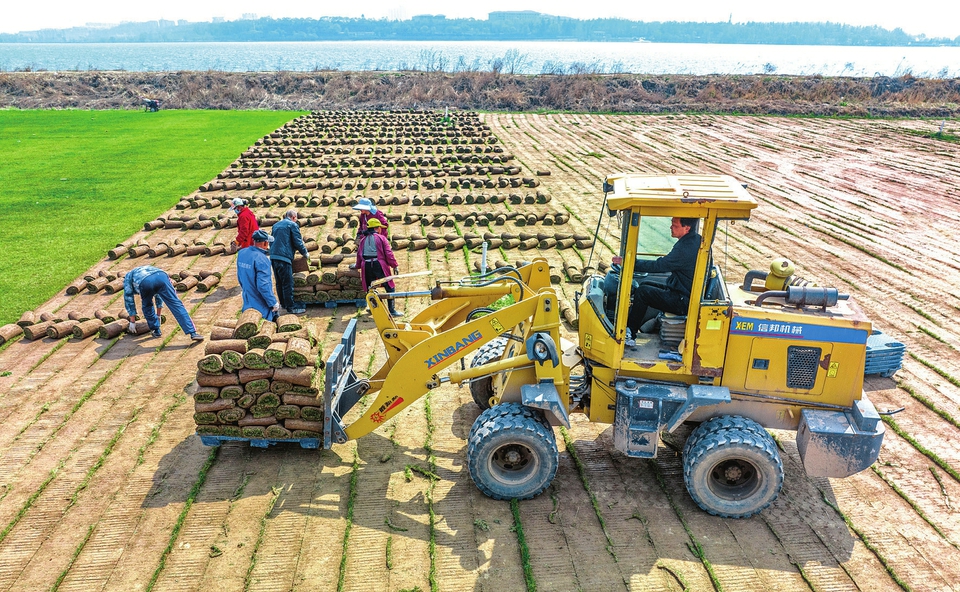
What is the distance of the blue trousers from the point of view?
10445mm

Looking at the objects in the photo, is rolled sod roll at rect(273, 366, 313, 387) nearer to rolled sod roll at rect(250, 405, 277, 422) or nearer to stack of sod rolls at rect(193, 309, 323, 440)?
stack of sod rolls at rect(193, 309, 323, 440)

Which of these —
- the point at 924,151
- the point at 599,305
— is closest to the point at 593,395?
the point at 599,305

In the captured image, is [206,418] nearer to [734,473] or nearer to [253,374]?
[253,374]

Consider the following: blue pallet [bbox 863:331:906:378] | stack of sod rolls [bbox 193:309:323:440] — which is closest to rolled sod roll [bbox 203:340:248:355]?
stack of sod rolls [bbox 193:309:323:440]

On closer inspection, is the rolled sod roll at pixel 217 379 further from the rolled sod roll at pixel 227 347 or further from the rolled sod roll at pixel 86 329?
the rolled sod roll at pixel 86 329

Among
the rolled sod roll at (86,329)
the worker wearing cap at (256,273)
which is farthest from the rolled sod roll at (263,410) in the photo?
the rolled sod roll at (86,329)

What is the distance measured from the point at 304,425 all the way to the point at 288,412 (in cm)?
24

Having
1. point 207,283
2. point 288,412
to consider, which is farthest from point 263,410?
point 207,283

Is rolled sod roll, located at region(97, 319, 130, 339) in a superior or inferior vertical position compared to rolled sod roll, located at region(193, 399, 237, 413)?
inferior

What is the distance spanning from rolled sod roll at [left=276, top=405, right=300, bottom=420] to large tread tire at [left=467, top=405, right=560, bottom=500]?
2.15 m

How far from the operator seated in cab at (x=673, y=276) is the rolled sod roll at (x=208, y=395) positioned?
476 centimetres

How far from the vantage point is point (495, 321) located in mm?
6953

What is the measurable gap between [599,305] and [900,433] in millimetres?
4652

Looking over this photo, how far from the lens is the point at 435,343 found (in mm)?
6965
